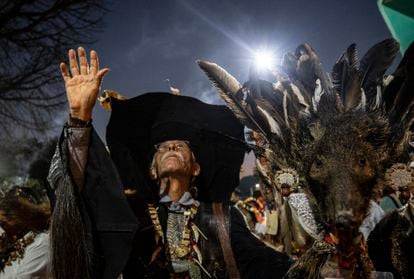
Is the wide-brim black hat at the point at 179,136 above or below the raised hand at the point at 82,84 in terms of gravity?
below

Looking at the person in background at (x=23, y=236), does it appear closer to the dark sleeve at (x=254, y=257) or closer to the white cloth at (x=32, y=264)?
the white cloth at (x=32, y=264)

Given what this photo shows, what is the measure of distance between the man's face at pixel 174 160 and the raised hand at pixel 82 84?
2.58ft

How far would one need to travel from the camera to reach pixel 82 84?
2.55 metres

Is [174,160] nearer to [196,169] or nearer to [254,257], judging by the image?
[196,169]

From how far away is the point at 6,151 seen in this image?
773 cm

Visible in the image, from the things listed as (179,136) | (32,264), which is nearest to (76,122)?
(179,136)

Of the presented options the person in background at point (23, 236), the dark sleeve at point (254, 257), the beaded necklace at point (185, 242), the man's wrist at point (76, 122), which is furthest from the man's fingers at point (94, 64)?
the person in background at point (23, 236)

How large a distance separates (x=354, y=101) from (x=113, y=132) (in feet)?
5.85

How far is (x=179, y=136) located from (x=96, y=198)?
970mm

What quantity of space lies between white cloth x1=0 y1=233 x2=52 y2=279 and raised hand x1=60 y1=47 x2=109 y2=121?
5.78 ft

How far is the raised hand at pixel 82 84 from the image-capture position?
99.3 inches

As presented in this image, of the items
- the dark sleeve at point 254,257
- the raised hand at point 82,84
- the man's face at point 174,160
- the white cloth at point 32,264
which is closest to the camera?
the raised hand at point 82,84

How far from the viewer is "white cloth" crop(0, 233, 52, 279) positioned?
370 centimetres

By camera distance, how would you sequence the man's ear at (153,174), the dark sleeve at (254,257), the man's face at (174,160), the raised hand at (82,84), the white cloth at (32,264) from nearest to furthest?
the raised hand at (82,84)
the dark sleeve at (254,257)
the man's face at (174,160)
the man's ear at (153,174)
the white cloth at (32,264)
